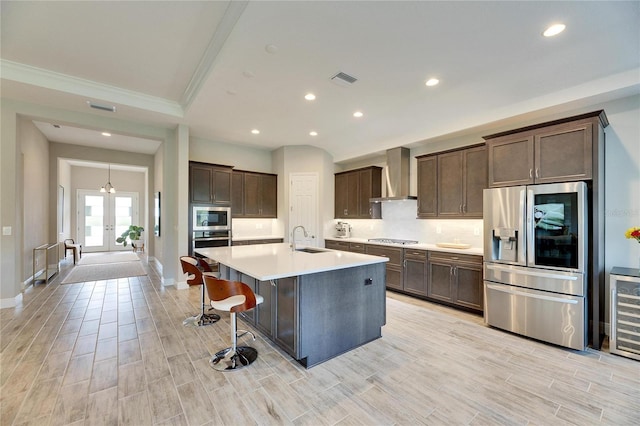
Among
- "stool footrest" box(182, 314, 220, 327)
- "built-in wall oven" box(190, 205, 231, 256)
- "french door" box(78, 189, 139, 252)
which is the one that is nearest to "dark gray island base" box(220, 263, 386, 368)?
"stool footrest" box(182, 314, 220, 327)

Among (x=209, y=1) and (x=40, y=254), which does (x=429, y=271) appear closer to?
(x=209, y=1)

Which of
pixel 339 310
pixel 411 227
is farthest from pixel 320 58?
pixel 411 227

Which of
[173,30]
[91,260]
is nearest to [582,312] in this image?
[173,30]

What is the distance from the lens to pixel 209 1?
2.43 m

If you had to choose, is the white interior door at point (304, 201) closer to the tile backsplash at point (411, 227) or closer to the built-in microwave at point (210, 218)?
the tile backsplash at point (411, 227)

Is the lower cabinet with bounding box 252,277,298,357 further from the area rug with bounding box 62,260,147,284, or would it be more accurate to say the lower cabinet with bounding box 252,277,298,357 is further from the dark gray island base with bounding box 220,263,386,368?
the area rug with bounding box 62,260,147,284

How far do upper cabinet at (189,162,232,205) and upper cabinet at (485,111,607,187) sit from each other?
16.1 ft

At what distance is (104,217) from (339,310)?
1131 cm

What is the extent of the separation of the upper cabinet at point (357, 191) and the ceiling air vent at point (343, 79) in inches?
104

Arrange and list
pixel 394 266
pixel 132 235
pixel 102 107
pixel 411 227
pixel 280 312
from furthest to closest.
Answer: pixel 132 235, pixel 411 227, pixel 394 266, pixel 102 107, pixel 280 312

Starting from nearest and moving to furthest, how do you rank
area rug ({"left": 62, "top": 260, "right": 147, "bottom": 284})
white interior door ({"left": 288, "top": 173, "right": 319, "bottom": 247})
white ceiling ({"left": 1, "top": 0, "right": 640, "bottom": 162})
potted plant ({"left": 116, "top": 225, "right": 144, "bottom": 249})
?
1. white ceiling ({"left": 1, "top": 0, "right": 640, "bottom": 162})
2. area rug ({"left": 62, "top": 260, "right": 147, "bottom": 284})
3. white interior door ({"left": 288, "top": 173, "right": 319, "bottom": 247})
4. potted plant ({"left": 116, "top": 225, "right": 144, "bottom": 249})

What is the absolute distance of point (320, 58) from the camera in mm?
2982

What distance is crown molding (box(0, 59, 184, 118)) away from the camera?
3.49 m

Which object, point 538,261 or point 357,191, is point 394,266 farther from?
point 538,261
